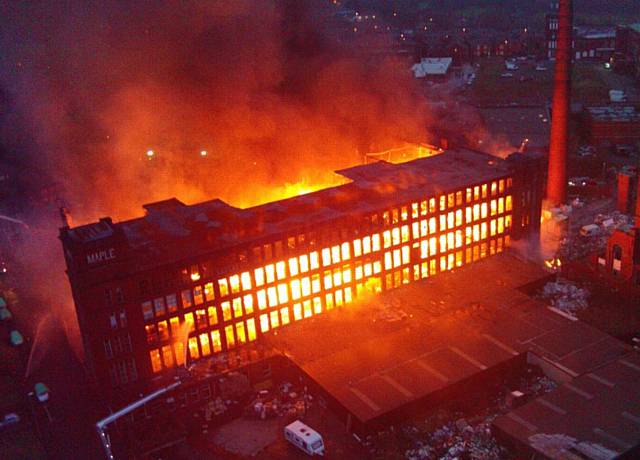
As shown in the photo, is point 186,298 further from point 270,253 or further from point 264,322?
point 270,253

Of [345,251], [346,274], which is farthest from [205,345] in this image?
[345,251]

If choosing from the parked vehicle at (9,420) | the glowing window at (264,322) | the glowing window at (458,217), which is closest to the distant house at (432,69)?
the glowing window at (458,217)

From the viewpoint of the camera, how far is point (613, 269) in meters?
54.1

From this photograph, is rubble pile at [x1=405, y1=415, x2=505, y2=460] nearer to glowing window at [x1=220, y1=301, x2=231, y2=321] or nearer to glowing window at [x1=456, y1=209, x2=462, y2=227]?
glowing window at [x1=220, y1=301, x2=231, y2=321]

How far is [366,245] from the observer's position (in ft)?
164

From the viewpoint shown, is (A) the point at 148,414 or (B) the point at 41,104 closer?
(A) the point at 148,414

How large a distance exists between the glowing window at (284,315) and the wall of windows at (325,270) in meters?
0.07

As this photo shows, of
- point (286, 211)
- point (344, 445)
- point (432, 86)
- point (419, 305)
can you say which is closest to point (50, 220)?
point (286, 211)

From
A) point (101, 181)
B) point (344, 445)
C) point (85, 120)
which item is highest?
point (85, 120)

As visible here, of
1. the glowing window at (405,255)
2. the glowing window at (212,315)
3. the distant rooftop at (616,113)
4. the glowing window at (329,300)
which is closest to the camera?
the glowing window at (212,315)

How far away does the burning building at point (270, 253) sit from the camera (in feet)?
135

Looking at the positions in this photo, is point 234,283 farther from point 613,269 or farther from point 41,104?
point 41,104

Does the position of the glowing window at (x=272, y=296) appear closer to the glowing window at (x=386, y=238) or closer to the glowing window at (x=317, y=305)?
the glowing window at (x=317, y=305)

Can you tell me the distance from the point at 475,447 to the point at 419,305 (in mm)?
14136
